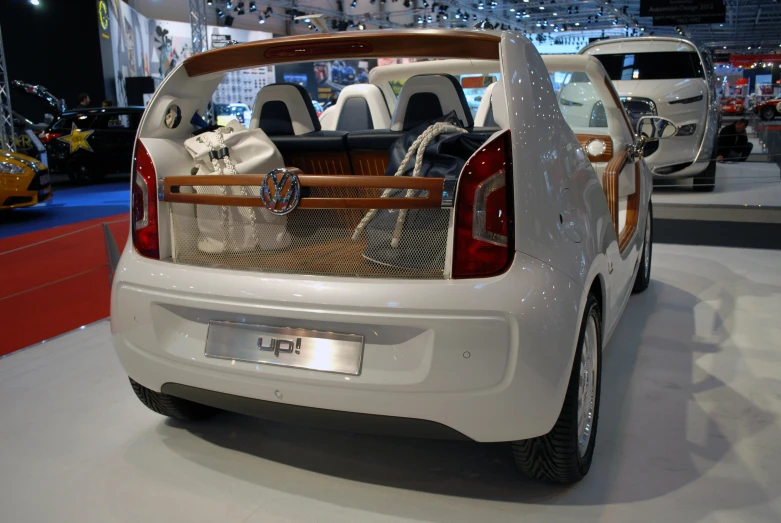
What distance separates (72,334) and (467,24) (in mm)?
24096

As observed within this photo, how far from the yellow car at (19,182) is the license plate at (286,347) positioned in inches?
253

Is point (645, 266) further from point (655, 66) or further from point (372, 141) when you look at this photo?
point (655, 66)

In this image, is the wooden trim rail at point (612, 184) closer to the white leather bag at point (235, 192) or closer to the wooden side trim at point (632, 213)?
the wooden side trim at point (632, 213)

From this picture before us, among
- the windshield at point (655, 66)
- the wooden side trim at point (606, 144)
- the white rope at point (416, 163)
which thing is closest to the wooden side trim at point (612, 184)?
the wooden side trim at point (606, 144)

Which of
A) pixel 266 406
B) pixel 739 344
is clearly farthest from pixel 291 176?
pixel 739 344

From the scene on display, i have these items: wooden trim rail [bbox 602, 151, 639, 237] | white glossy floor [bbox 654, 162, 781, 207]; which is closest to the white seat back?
wooden trim rail [bbox 602, 151, 639, 237]

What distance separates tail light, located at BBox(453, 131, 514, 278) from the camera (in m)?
1.59

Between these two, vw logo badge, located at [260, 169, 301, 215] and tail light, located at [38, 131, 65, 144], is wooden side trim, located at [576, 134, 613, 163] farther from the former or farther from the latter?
tail light, located at [38, 131, 65, 144]

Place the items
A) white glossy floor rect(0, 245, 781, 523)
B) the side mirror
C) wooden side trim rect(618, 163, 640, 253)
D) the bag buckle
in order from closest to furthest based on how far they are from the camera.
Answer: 1. white glossy floor rect(0, 245, 781, 523)
2. the bag buckle
3. wooden side trim rect(618, 163, 640, 253)
4. the side mirror

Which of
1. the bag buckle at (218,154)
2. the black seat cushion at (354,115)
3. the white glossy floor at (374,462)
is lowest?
the white glossy floor at (374,462)

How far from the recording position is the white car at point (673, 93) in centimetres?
729

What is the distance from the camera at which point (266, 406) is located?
5.78ft

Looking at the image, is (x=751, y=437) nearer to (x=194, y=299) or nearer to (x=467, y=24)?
(x=194, y=299)

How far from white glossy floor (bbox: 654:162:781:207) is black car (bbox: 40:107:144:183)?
807cm
